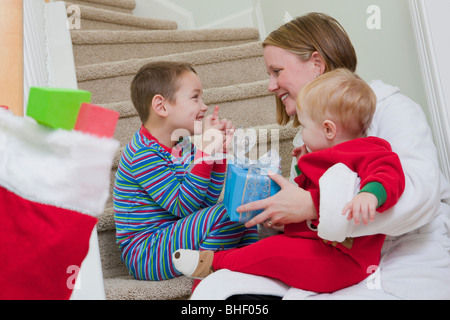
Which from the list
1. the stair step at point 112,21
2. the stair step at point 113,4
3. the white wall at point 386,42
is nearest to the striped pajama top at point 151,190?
the white wall at point 386,42

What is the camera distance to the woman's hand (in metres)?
1.16

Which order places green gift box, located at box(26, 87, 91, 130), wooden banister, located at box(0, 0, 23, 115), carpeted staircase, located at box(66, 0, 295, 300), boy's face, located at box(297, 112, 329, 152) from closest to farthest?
green gift box, located at box(26, 87, 91, 130) → wooden banister, located at box(0, 0, 23, 115) → boy's face, located at box(297, 112, 329, 152) → carpeted staircase, located at box(66, 0, 295, 300)

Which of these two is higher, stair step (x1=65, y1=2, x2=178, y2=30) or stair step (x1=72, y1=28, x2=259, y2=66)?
stair step (x1=65, y1=2, x2=178, y2=30)

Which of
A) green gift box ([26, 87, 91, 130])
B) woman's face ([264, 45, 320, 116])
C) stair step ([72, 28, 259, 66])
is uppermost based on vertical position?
stair step ([72, 28, 259, 66])

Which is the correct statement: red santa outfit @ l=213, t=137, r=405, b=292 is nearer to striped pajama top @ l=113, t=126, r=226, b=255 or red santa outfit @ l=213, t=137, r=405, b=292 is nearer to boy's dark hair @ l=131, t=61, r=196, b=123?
striped pajama top @ l=113, t=126, r=226, b=255

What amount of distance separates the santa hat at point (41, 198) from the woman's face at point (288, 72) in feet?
3.16

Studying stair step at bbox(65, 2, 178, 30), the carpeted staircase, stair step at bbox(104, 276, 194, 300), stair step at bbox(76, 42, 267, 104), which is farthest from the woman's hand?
stair step at bbox(65, 2, 178, 30)

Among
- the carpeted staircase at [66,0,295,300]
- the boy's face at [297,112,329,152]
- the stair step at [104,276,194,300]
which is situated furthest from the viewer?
the carpeted staircase at [66,0,295,300]

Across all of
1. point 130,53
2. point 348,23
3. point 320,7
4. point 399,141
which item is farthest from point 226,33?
point 399,141

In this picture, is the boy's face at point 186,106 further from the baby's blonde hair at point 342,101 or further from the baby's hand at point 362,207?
the baby's hand at point 362,207

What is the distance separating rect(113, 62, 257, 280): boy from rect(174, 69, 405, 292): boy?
195 mm

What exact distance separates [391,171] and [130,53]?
2034 mm

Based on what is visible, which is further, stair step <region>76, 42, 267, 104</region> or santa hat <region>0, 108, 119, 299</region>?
stair step <region>76, 42, 267, 104</region>
